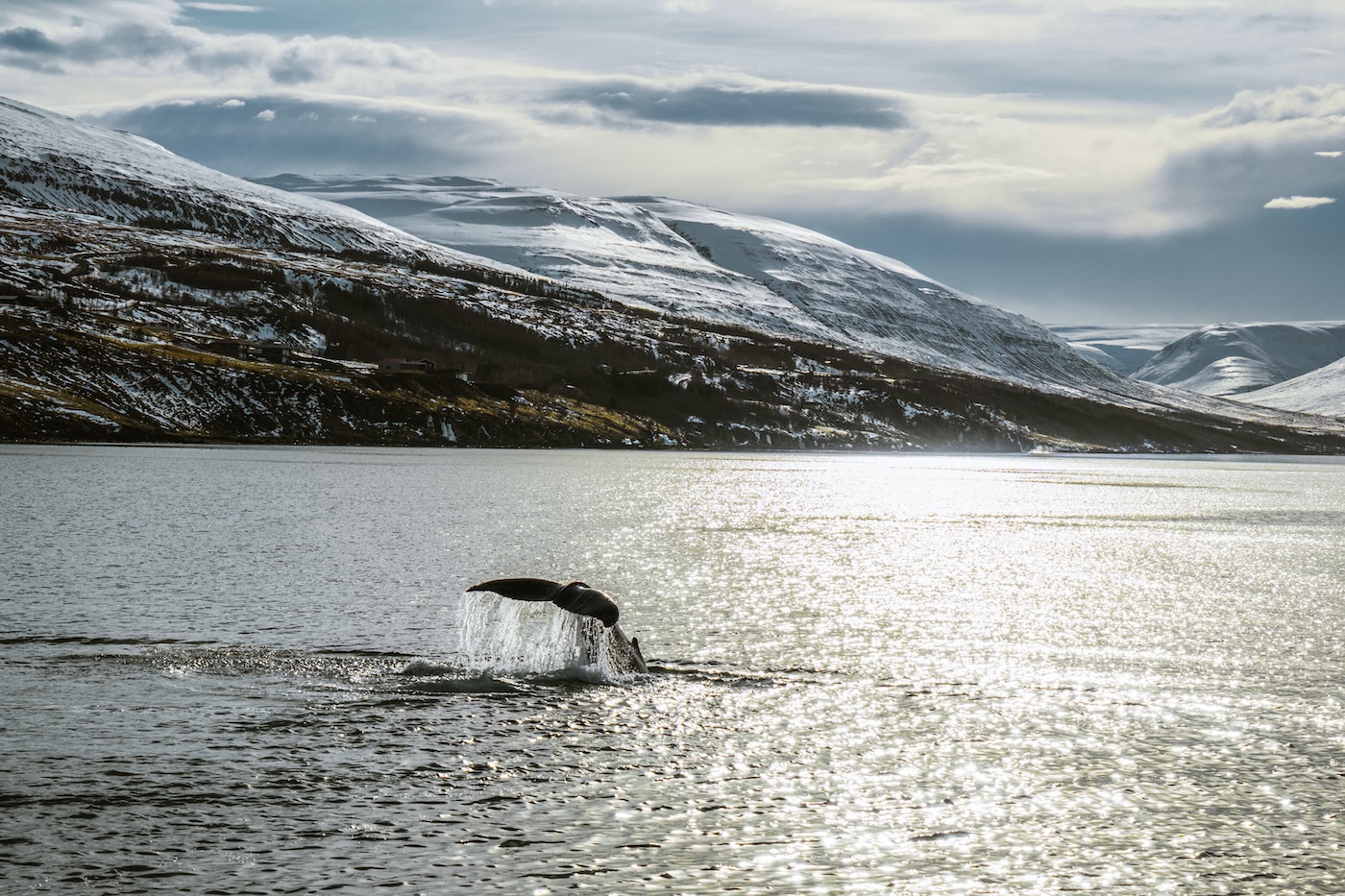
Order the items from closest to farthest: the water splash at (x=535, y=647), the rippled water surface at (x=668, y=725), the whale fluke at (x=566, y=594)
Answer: the rippled water surface at (x=668, y=725) → the whale fluke at (x=566, y=594) → the water splash at (x=535, y=647)

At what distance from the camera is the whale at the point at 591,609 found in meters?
28.4

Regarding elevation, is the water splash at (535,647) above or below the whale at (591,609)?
below

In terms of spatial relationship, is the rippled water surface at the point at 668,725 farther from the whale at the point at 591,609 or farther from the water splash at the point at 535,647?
the whale at the point at 591,609

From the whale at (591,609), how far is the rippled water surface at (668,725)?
0.72 metres

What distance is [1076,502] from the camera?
124 metres

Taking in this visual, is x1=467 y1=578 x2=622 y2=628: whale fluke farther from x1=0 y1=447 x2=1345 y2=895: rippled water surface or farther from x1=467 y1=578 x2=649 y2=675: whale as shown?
x1=0 y1=447 x2=1345 y2=895: rippled water surface

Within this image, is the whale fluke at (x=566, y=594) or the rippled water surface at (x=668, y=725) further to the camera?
the whale fluke at (x=566, y=594)

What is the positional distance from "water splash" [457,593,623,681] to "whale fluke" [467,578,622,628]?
1.41 metres

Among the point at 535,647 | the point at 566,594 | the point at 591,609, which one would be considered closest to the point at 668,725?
the point at 591,609

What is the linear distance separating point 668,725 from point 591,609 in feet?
14.8

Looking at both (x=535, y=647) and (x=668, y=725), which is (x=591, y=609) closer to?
(x=668, y=725)

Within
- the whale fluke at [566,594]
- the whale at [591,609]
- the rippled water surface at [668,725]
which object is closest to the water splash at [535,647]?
the whale at [591,609]

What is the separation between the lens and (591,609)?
2858cm

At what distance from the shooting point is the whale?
28.4 metres
